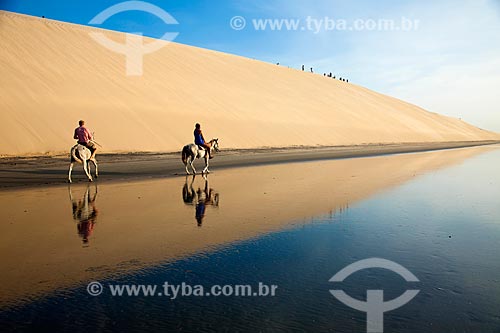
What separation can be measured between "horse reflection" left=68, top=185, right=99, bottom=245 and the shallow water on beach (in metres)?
0.03

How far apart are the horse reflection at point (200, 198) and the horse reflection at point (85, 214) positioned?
5.97 feet

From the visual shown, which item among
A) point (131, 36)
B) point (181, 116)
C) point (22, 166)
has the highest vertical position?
point (131, 36)

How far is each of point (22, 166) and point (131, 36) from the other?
38.1 m

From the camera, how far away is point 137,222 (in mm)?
6980

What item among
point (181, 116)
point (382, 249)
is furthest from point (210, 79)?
point (382, 249)

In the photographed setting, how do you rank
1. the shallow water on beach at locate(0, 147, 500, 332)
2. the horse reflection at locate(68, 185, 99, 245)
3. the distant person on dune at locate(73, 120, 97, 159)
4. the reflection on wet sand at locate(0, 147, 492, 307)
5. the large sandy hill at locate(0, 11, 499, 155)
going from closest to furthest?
the shallow water on beach at locate(0, 147, 500, 332)
the reflection on wet sand at locate(0, 147, 492, 307)
the horse reflection at locate(68, 185, 99, 245)
the distant person on dune at locate(73, 120, 97, 159)
the large sandy hill at locate(0, 11, 499, 155)

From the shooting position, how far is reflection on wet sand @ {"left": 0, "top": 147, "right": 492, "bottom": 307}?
177 inches

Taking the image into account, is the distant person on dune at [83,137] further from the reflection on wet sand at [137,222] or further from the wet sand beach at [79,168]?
the reflection on wet sand at [137,222]

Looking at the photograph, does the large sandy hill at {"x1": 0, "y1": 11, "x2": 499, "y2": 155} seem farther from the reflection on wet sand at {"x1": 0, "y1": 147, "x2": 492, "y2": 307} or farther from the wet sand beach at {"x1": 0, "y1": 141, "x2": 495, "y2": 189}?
the reflection on wet sand at {"x1": 0, "y1": 147, "x2": 492, "y2": 307}

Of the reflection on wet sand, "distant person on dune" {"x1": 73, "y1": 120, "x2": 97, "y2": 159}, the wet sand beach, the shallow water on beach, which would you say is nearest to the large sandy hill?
the wet sand beach

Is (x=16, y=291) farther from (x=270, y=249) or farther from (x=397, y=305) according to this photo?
(x=397, y=305)

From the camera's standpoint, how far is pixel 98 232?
6.19 meters

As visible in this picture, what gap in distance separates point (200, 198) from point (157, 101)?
22.5 meters

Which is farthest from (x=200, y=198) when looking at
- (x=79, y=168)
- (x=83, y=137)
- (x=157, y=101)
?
(x=157, y=101)
